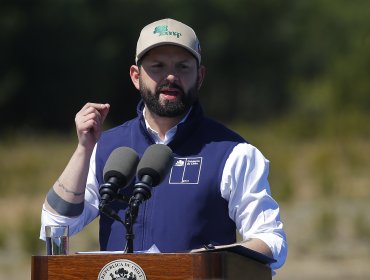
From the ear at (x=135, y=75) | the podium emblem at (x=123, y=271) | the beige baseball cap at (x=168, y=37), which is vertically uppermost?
the beige baseball cap at (x=168, y=37)

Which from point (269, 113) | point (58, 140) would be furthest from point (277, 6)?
point (58, 140)

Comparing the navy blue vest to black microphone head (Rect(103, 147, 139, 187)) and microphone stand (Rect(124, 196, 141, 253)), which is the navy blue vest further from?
microphone stand (Rect(124, 196, 141, 253))

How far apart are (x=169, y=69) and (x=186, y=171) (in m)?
0.43

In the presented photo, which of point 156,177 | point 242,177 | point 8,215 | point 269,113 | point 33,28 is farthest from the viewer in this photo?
point 269,113

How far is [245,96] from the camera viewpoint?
187ft

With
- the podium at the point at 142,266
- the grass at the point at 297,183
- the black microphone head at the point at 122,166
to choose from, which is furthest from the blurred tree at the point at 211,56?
the podium at the point at 142,266

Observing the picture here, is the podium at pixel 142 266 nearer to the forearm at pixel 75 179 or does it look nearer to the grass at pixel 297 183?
the forearm at pixel 75 179

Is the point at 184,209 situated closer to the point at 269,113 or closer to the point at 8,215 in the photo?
the point at 8,215

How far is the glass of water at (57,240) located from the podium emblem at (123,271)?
302 millimetres

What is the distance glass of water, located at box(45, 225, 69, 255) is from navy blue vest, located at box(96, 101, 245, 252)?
1.88ft

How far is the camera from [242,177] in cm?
525

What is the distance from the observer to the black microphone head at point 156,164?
465cm

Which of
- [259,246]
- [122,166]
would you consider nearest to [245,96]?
[259,246]

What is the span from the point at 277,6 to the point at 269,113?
259 inches
